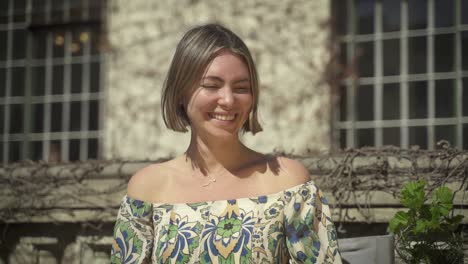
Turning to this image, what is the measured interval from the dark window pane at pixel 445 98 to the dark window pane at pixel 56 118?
3424mm

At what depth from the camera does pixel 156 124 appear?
584 cm

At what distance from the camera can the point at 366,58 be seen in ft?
18.8

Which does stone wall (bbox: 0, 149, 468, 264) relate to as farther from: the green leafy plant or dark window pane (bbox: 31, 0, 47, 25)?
dark window pane (bbox: 31, 0, 47, 25)

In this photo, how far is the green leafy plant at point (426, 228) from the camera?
6.83ft

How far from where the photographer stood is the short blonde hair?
2.04 metres

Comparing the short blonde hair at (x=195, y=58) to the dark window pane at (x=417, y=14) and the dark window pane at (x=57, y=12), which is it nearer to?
the dark window pane at (x=417, y=14)

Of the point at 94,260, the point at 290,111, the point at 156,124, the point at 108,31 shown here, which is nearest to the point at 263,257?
the point at 94,260

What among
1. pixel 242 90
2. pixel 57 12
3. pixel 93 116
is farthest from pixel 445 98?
pixel 242 90

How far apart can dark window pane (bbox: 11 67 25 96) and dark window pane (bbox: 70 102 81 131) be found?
593 millimetres

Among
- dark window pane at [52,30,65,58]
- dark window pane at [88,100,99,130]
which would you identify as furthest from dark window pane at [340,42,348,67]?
dark window pane at [52,30,65,58]

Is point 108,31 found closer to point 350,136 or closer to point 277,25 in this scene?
point 277,25

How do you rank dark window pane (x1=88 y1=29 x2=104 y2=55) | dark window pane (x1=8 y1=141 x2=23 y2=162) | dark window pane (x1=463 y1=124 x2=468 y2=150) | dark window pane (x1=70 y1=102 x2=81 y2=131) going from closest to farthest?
dark window pane (x1=463 y1=124 x2=468 y2=150) < dark window pane (x1=88 y1=29 x2=104 y2=55) < dark window pane (x1=70 y1=102 x2=81 y2=131) < dark window pane (x1=8 y1=141 x2=23 y2=162)

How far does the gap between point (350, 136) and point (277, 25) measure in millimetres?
1070

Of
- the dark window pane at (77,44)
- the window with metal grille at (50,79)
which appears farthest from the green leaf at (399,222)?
the dark window pane at (77,44)
